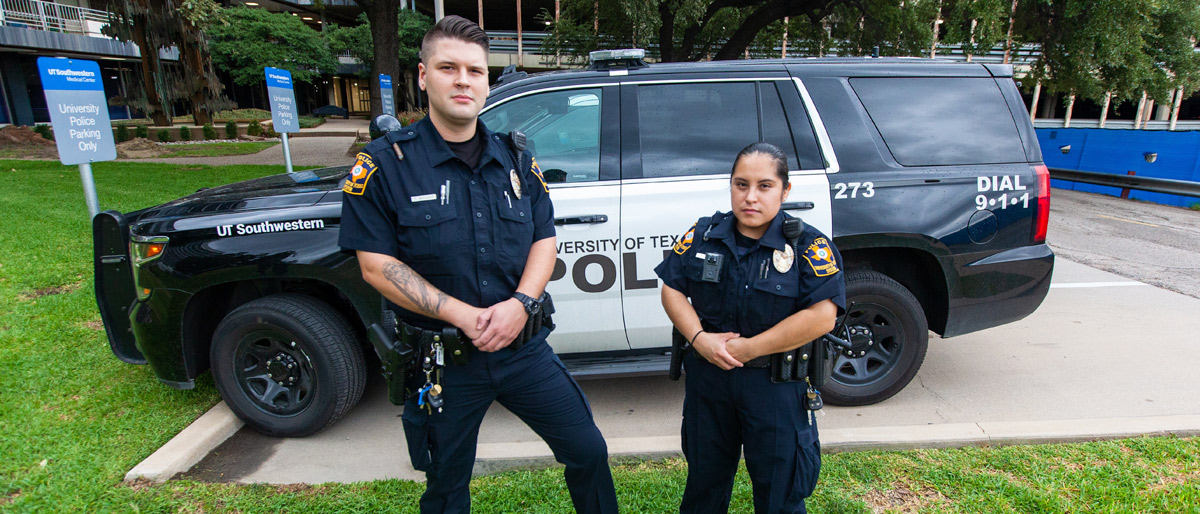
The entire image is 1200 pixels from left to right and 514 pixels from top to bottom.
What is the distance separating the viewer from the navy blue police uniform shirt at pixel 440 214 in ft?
5.84

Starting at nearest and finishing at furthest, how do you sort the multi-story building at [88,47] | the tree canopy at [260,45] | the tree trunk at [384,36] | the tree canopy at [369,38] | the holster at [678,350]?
the holster at [678,350], the tree trunk at [384,36], the multi-story building at [88,47], the tree canopy at [260,45], the tree canopy at [369,38]

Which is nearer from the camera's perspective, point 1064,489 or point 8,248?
point 1064,489

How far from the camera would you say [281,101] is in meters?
6.59

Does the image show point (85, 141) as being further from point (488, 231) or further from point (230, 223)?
point (488, 231)

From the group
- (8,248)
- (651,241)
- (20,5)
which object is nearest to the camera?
(651,241)

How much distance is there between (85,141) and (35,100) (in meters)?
33.6

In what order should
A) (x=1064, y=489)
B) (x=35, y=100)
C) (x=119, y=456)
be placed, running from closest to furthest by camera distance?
(x=1064, y=489)
(x=119, y=456)
(x=35, y=100)

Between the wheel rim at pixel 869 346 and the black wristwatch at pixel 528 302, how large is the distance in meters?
1.89

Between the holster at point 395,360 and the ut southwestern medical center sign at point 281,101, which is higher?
the ut southwestern medical center sign at point 281,101

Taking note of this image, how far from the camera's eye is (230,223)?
2.86m

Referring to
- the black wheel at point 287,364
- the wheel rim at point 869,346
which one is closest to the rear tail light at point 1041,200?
the wheel rim at point 869,346

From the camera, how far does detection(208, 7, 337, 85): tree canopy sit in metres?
31.5

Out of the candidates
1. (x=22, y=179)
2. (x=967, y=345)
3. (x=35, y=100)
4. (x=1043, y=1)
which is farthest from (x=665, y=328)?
(x=35, y=100)

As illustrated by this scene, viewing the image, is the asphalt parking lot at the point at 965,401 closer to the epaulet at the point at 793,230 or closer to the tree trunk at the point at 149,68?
the epaulet at the point at 793,230
